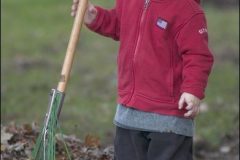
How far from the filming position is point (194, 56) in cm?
416

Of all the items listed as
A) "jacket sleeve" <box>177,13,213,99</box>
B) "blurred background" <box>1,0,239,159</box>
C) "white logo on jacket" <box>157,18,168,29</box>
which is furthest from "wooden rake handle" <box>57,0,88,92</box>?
"blurred background" <box>1,0,239,159</box>

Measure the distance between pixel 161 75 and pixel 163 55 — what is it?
4.4 inches

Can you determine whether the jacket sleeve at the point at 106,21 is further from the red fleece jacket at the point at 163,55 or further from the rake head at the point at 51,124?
the rake head at the point at 51,124

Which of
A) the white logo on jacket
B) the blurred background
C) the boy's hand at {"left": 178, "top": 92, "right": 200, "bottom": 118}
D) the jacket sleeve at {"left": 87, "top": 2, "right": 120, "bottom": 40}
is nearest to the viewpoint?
the boy's hand at {"left": 178, "top": 92, "right": 200, "bottom": 118}

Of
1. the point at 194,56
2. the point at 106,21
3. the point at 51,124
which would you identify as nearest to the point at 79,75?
the point at 106,21

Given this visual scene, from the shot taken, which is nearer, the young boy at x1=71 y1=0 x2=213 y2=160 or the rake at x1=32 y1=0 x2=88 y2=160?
the young boy at x1=71 y1=0 x2=213 y2=160

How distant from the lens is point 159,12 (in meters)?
4.29

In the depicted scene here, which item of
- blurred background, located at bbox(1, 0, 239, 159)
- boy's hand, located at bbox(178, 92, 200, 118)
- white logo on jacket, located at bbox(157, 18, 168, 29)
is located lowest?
blurred background, located at bbox(1, 0, 239, 159)

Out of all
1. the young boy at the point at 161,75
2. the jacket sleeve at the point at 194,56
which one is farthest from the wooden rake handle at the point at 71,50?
the jacket sleeve at the point at 194,56

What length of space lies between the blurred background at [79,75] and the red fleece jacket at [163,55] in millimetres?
2375

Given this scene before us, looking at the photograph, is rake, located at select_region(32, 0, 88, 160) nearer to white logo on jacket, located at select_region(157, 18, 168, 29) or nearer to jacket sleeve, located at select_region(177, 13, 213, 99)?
white logo on jacket, located at select_region(157, 18, 168, 29)

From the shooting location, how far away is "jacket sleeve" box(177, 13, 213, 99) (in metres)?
4.14

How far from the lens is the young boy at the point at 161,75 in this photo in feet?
13.7

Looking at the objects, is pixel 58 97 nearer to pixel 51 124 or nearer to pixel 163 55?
pixel 51 124
